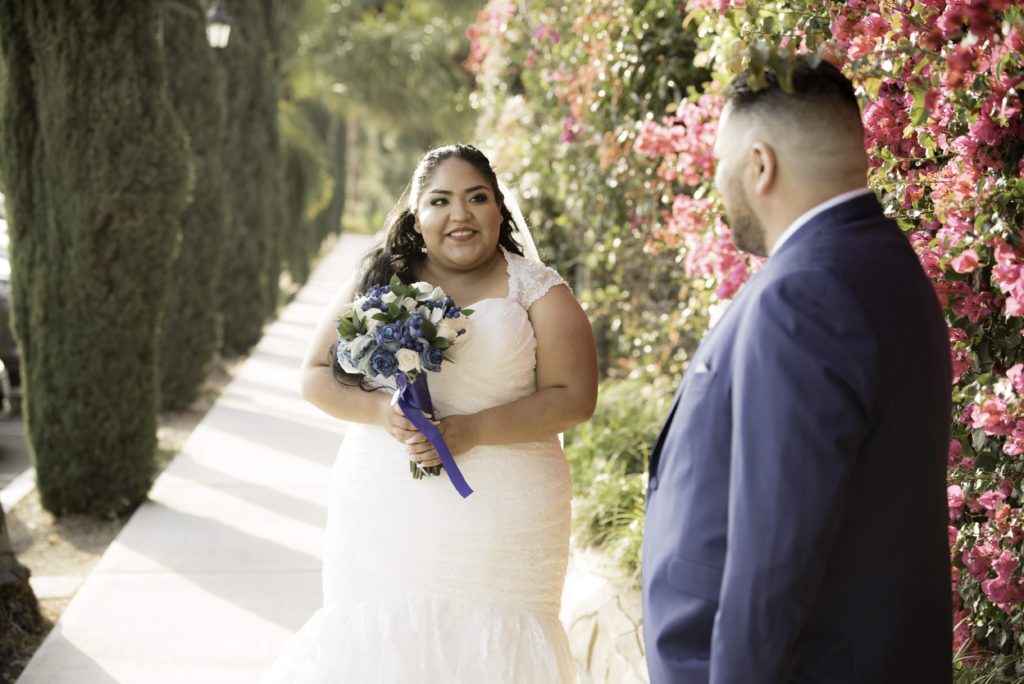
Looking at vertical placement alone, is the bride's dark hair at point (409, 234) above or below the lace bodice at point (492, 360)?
above

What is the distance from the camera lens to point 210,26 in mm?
10523

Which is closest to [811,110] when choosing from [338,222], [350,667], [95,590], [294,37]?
[350,667]

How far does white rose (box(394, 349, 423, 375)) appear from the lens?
122 inches

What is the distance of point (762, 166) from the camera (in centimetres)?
198

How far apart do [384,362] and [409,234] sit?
727 mm

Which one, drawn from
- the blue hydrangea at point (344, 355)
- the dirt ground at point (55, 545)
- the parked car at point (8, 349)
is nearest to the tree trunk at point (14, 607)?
the dirt ground at point (55, 545)

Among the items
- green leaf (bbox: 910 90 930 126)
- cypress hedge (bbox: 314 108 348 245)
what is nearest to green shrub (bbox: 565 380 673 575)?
green leaf (bbox: 910 90 930 126)

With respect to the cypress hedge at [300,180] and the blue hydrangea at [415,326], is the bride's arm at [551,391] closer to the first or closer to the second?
the blue hydrangea at [415,326]

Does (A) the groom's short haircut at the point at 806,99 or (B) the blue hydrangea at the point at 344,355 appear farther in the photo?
(B) the blue hydrangea at the point at 344,355

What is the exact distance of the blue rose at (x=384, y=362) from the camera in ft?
10.3

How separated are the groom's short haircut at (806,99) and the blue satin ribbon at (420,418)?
146 cm

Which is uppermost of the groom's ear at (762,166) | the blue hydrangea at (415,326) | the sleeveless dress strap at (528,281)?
the groom's ear at (762,166)

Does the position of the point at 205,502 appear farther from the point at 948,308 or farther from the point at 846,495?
the point at 846,495

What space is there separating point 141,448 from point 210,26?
5026mm
